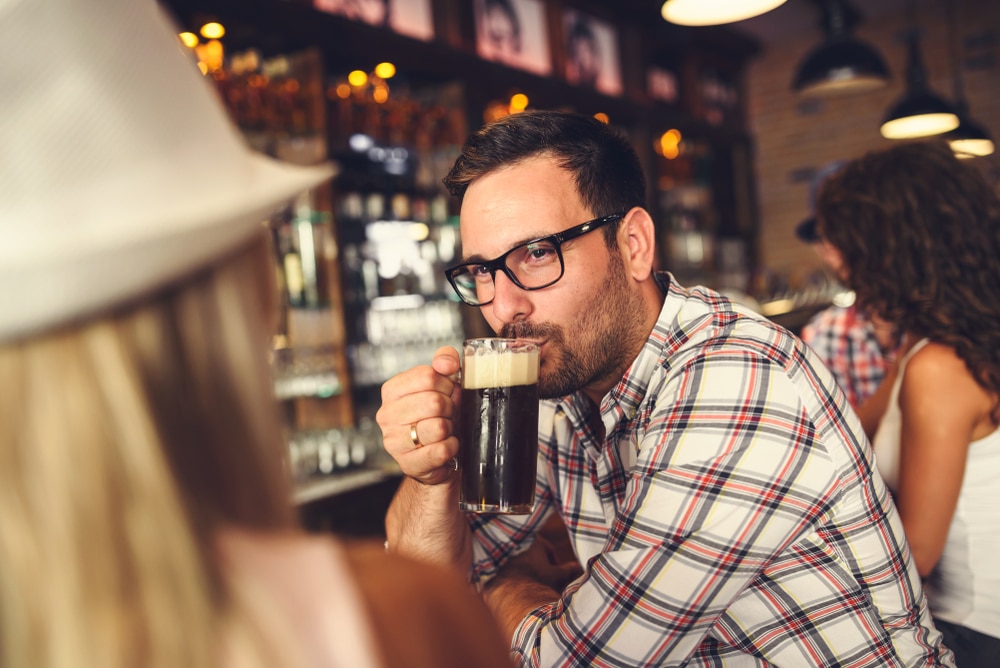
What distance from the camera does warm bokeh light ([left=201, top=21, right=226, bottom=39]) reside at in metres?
3.57

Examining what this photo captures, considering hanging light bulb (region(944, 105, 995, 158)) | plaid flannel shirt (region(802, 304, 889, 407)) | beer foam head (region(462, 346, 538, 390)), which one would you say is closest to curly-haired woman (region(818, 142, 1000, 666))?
beer foam head (region(462, 346, 538, 390))

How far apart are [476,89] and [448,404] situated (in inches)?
159

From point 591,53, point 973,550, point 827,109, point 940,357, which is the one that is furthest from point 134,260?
point 827,109

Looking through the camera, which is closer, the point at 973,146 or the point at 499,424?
the point at 499,424

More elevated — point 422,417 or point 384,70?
point 384,70

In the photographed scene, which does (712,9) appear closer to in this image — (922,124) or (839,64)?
(839,64)

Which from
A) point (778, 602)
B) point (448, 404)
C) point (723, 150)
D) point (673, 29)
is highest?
point (673, 29)

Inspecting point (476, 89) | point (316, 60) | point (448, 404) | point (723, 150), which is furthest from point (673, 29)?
point (448, 404)

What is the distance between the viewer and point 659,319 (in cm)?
144

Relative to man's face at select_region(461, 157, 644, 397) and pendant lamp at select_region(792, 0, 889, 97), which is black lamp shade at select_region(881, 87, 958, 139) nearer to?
pendant lamp at select_region(792, 0, 889, 97)

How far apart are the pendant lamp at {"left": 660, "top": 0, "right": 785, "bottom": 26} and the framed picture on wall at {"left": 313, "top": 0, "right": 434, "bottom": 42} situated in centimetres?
192

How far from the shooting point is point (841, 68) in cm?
431

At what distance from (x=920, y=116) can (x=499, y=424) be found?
177 inches

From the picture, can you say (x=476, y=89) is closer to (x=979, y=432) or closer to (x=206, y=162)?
(x=979, y=432)
